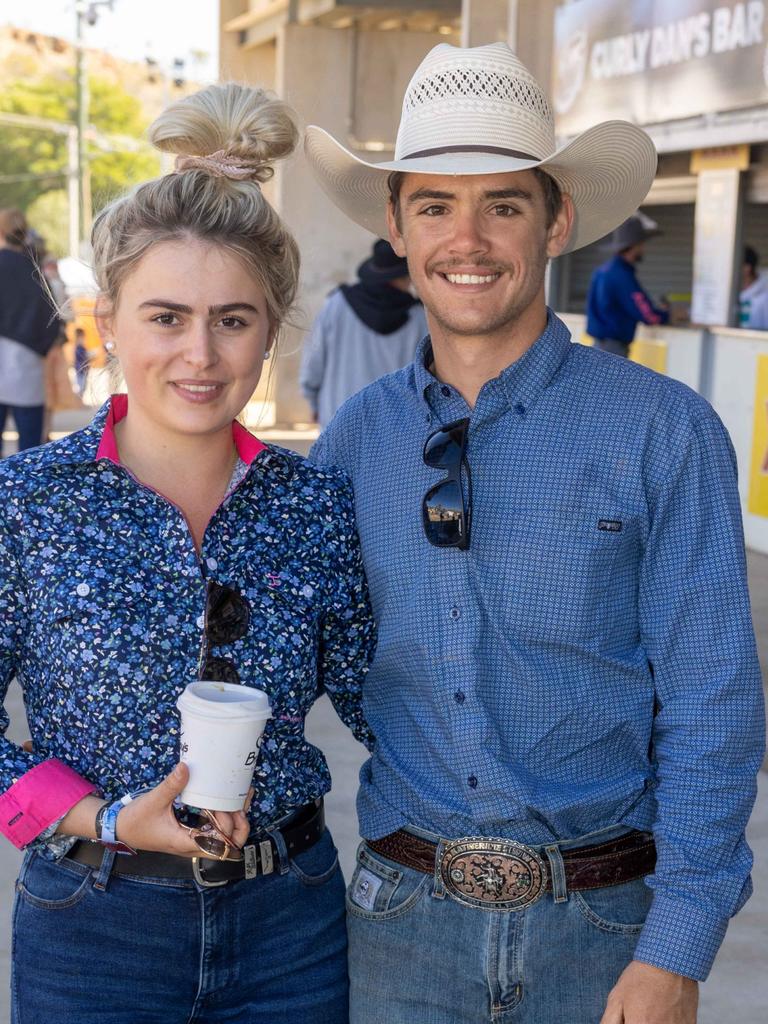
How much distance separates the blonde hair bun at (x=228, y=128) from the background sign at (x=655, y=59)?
7.49 metres

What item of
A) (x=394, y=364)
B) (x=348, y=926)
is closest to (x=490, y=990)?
(x=348, y=926)

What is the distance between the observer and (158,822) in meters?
2.03

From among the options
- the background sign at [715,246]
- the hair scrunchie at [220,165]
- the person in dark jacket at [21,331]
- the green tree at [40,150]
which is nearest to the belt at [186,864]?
the hair scrunchie at [220,165]

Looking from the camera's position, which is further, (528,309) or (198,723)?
(528,309)

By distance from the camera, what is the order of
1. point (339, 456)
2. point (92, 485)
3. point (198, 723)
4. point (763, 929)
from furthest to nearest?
point (763, 929)
point (339, 456)
point (92, 485)
point (198, 723)

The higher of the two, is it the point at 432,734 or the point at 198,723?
the point at 198,723

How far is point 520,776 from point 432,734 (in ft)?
0.55

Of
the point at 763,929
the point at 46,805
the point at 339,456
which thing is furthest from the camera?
the point at 763,929

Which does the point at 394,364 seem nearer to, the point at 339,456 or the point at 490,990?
the point at 339,456

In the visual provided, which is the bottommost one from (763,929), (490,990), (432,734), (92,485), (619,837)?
(763,929)

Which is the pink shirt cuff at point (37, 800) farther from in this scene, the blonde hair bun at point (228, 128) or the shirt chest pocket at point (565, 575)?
the blonde hair bun at point (228, 128)

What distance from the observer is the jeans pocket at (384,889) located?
A: 7.75 feet

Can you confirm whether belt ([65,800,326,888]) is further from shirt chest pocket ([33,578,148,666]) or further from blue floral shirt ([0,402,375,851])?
shirt chest pocket ([33,578,148,666])

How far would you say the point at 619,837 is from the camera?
2352 millimetres
